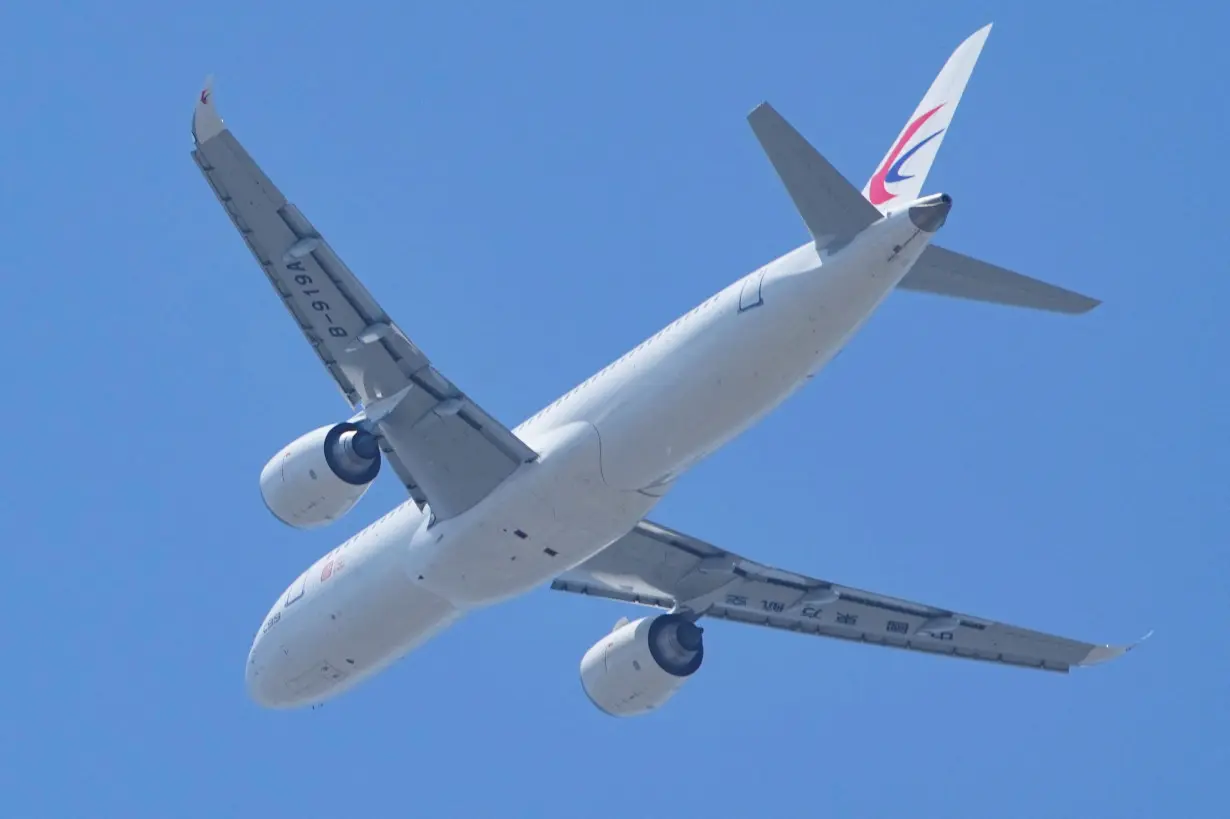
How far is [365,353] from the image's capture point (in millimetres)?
31172

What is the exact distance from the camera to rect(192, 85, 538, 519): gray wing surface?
29375 millimetres

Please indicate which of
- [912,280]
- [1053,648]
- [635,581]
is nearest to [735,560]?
[635,581]

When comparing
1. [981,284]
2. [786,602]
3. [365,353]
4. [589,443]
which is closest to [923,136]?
[981,284]

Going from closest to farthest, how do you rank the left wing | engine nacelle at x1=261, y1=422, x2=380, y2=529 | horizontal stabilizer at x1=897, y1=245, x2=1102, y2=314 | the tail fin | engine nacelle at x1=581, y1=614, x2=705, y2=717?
1. horizontal stabilizer at x1=897, y1=245, x2=1102, y2=314
2. the tail fin
3. engine nacelle at x1=261, y1=422, x2=380, y2=529
4. engine nacelle at x1=581, y1=614, x2=705, y2=717
5. the left wing

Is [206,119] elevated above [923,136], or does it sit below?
above

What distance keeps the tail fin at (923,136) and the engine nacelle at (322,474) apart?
8.92 metres

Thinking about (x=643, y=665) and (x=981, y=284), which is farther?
(x=643, y=665)

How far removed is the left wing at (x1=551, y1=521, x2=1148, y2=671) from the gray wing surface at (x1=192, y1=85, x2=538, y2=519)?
5026mm

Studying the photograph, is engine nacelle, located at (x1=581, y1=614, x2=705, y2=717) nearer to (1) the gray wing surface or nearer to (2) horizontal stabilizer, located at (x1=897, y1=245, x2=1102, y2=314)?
(1) the gray wing surface

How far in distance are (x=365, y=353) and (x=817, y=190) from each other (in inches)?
296

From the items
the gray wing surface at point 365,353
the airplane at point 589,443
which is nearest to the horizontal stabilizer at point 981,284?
the airplane at point 589,443

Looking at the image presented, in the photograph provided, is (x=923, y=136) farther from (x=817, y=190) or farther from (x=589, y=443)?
(x=589, y=443)

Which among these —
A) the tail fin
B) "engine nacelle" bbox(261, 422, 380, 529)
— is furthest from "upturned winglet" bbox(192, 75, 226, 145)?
the tail fin

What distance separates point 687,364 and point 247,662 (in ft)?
38.0
